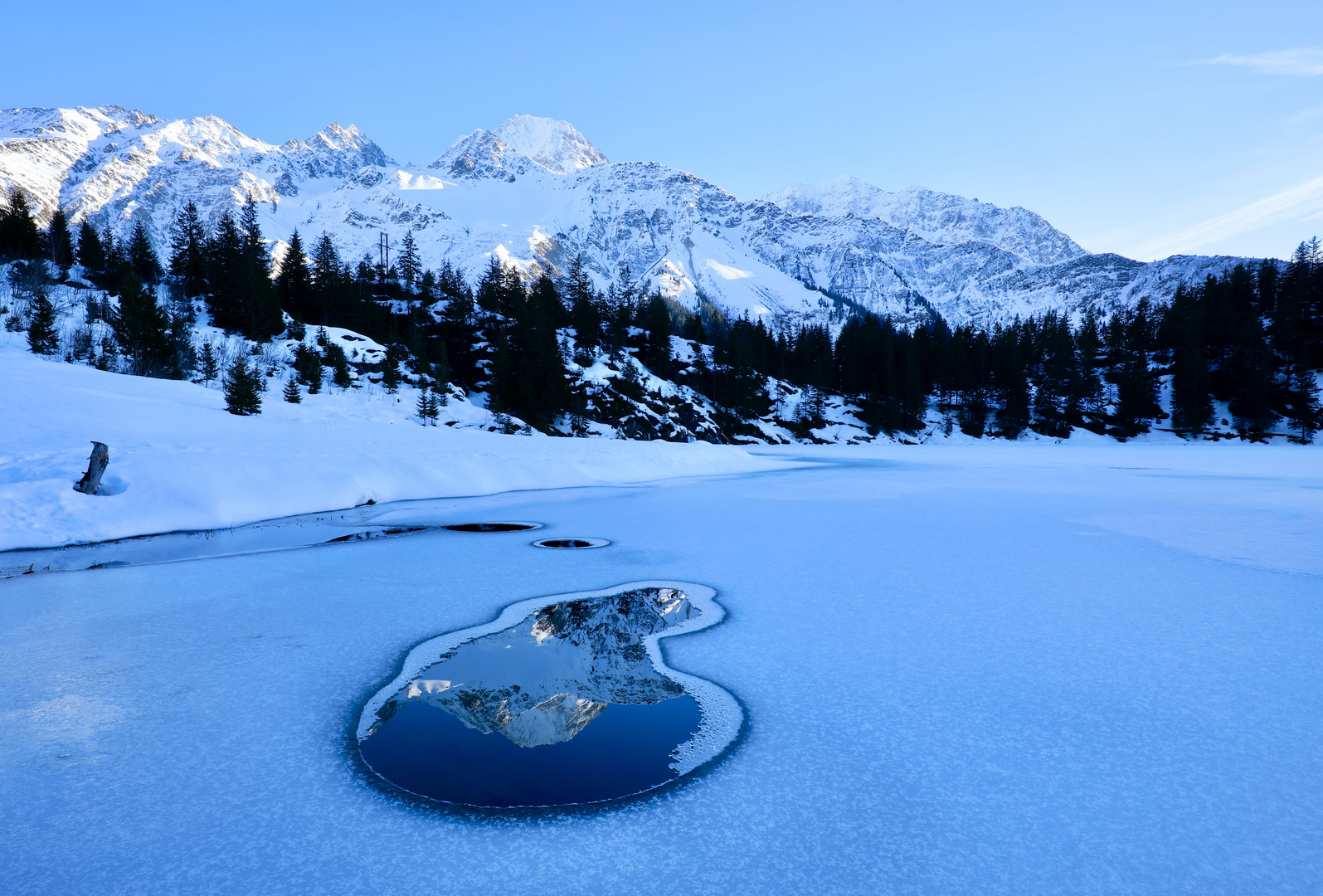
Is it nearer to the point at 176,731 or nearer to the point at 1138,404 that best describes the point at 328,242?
the point at 176,731

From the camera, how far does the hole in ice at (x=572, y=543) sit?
9.38 meters

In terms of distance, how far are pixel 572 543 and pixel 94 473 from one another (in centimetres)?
798

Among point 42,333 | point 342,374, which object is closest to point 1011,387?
point 342,374

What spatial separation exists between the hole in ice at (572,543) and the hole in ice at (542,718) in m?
3.81

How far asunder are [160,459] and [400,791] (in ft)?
38.5

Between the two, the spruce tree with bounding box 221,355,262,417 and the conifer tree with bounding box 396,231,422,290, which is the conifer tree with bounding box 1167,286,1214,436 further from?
the conifer tree with bounding box 396,231,422,290

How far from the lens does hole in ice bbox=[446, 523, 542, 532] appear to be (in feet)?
35.5

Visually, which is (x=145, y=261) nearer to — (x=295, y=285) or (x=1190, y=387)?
(x=295, y=285)

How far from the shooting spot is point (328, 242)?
6216 cm

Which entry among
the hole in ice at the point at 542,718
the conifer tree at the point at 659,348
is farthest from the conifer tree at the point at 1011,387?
the hole in ice at the point at 542,718

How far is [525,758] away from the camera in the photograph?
326 centimetres

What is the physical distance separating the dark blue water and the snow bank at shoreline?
30.4ft

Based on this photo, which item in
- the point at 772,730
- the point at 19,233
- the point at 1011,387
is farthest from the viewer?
the point at 1011,387

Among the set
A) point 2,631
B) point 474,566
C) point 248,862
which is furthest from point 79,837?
point 474,566
